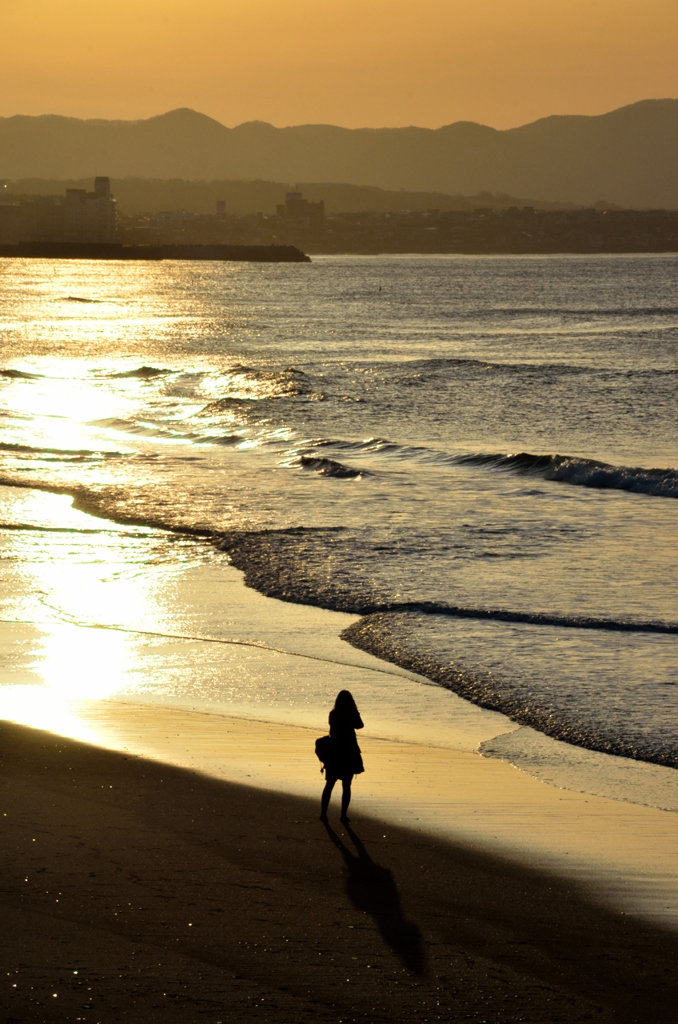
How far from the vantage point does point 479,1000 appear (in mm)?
5438

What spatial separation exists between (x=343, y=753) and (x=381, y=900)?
1.32m

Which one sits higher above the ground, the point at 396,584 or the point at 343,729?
the point at 343,729

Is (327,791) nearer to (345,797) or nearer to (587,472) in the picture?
(345,797)

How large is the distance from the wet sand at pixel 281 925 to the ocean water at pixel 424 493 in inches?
101

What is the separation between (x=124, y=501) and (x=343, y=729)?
14208mm

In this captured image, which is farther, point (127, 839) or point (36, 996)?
point (127, 839)

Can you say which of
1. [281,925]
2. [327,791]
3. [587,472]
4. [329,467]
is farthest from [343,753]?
[587,472]

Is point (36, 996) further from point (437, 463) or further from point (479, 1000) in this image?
point (437, 463)

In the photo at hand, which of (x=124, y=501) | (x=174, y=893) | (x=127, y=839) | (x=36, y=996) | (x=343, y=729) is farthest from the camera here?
(x=124, y=501)

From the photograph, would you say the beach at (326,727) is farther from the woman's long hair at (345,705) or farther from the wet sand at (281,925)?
the woman's long hair at (345,705)

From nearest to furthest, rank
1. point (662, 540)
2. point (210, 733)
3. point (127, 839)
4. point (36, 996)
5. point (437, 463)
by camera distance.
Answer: point (36, 996), point (127, 839), point (210, 733), point (662, 540), point (437, 463)

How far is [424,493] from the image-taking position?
75.3 feet

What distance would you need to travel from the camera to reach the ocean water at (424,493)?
39.7 feet

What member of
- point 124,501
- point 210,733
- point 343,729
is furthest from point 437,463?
point 343,729
